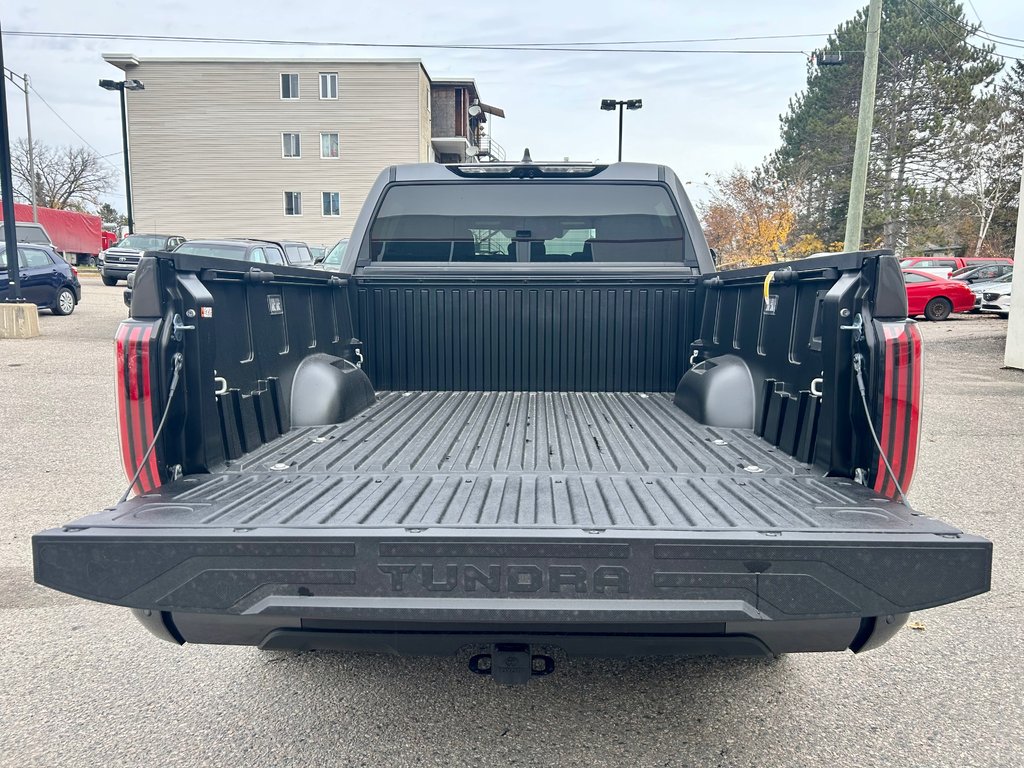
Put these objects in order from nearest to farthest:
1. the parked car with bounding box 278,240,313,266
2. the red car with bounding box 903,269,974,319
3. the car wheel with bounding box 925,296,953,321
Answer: the parked car with bounding box 278,240,313,266
the red car with bounding box 903,269,974,319
the car wheel with bounding box 925,296,953,321

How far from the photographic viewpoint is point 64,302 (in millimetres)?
18844

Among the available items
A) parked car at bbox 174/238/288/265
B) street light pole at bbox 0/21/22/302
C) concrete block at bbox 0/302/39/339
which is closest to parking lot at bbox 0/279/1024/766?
parked car at bbox 174/238/288/265

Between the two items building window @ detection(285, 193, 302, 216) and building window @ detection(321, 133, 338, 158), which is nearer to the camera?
building window @ detection(321, 133, 338, 158)

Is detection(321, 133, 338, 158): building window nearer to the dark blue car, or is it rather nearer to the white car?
the dark blue car

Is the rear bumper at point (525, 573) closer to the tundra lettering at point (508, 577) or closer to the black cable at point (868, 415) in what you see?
the tundra lettering at point (508, 577)

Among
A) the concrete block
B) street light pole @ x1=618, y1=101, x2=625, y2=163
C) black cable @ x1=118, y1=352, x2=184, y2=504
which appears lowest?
the concrete block

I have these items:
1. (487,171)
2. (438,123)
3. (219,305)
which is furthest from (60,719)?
(438,123)

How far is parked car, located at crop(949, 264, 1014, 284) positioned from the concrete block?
26.1 metres

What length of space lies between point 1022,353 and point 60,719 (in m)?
14.3

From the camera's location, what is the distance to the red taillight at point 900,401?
7.41 feet

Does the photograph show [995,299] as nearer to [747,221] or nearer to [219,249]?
[747,221]

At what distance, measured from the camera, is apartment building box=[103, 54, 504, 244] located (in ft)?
130

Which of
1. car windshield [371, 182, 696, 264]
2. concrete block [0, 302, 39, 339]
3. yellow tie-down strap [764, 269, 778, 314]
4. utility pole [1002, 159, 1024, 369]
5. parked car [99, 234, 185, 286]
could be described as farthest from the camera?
parked car [99, 234, 185, 286]

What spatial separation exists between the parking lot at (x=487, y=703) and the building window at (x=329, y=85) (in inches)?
1573
